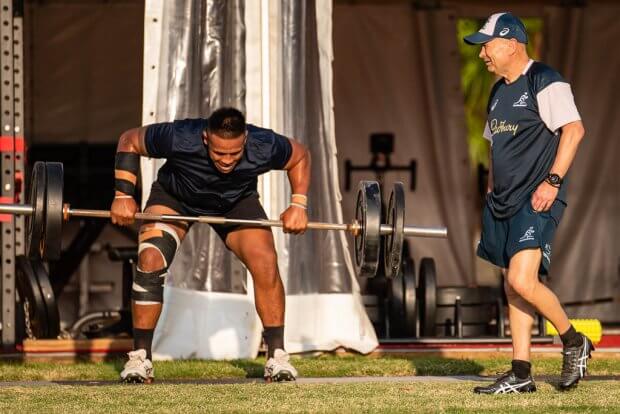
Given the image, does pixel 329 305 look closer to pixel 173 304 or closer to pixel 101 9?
pixel 173 304

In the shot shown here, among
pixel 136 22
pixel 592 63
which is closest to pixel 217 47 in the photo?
pixel 136 22

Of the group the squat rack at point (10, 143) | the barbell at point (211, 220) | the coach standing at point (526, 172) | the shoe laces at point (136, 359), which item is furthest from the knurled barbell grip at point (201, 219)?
the squat rack at point (10, 143)

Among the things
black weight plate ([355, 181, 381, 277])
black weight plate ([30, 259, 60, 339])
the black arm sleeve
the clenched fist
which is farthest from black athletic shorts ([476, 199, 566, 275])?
black weight plate ([30, 259, 60, 339])

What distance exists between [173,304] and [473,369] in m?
1.78

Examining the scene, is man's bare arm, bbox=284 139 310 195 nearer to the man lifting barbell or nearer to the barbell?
the man lifting barbell

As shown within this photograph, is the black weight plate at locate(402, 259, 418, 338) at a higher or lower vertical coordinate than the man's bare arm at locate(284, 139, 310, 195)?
lower

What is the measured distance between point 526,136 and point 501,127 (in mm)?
118

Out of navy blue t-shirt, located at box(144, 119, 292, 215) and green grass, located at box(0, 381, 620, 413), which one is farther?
navy blue t-shirt, located at box(144, 119, 292, 215)

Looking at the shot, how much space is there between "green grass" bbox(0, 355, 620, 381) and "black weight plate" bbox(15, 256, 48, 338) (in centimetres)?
56

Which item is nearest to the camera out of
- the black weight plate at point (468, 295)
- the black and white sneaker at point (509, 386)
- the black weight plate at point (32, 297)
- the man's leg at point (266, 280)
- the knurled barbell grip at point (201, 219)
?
the black and white sneaker at point (509, 386)

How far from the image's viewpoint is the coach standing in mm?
5586

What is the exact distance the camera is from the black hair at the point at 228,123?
19.5ft

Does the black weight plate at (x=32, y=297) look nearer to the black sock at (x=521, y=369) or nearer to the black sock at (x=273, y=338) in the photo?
the black sock at (x=273, y=338)

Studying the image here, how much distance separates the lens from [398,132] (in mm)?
11602
